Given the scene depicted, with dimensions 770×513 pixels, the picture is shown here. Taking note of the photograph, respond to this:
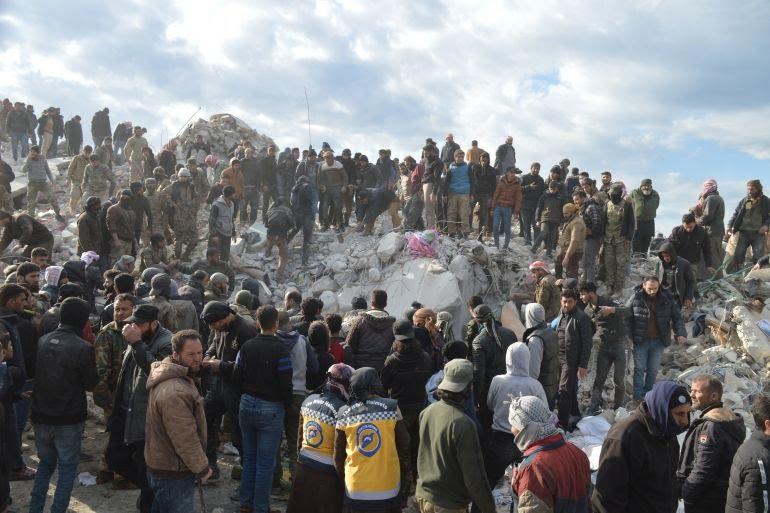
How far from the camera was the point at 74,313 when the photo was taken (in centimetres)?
477

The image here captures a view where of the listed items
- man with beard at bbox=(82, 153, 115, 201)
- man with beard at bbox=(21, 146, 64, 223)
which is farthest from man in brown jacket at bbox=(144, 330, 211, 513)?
man with beard at bbox=(21, 146, 64, 223)

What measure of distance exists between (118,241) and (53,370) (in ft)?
20.7

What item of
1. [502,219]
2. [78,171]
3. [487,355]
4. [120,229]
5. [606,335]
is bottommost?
[487,355]

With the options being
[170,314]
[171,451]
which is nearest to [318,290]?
[170,314]

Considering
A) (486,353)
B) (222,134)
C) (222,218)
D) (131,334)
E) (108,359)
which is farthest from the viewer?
(222,134)

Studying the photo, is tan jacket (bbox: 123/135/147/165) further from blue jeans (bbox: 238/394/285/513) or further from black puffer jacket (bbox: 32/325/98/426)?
blue jeans (bbox: 238/394/285/513)

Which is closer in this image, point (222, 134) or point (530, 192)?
point (530, 192)

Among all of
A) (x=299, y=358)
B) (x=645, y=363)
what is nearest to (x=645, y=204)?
(x=645, y=363)

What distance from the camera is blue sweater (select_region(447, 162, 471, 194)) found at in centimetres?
1245

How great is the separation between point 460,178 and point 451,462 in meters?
9.17

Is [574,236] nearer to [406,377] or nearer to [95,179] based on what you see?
[406,377]

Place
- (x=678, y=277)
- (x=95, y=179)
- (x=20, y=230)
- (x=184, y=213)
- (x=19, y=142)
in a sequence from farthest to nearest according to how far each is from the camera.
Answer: (x=19, y=142), (x=95, y=179), (x=184, y=213), (x=20, y=230), (x=678, y=277)

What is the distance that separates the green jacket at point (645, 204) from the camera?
11492 mm

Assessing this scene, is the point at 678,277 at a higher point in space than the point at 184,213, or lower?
lower
